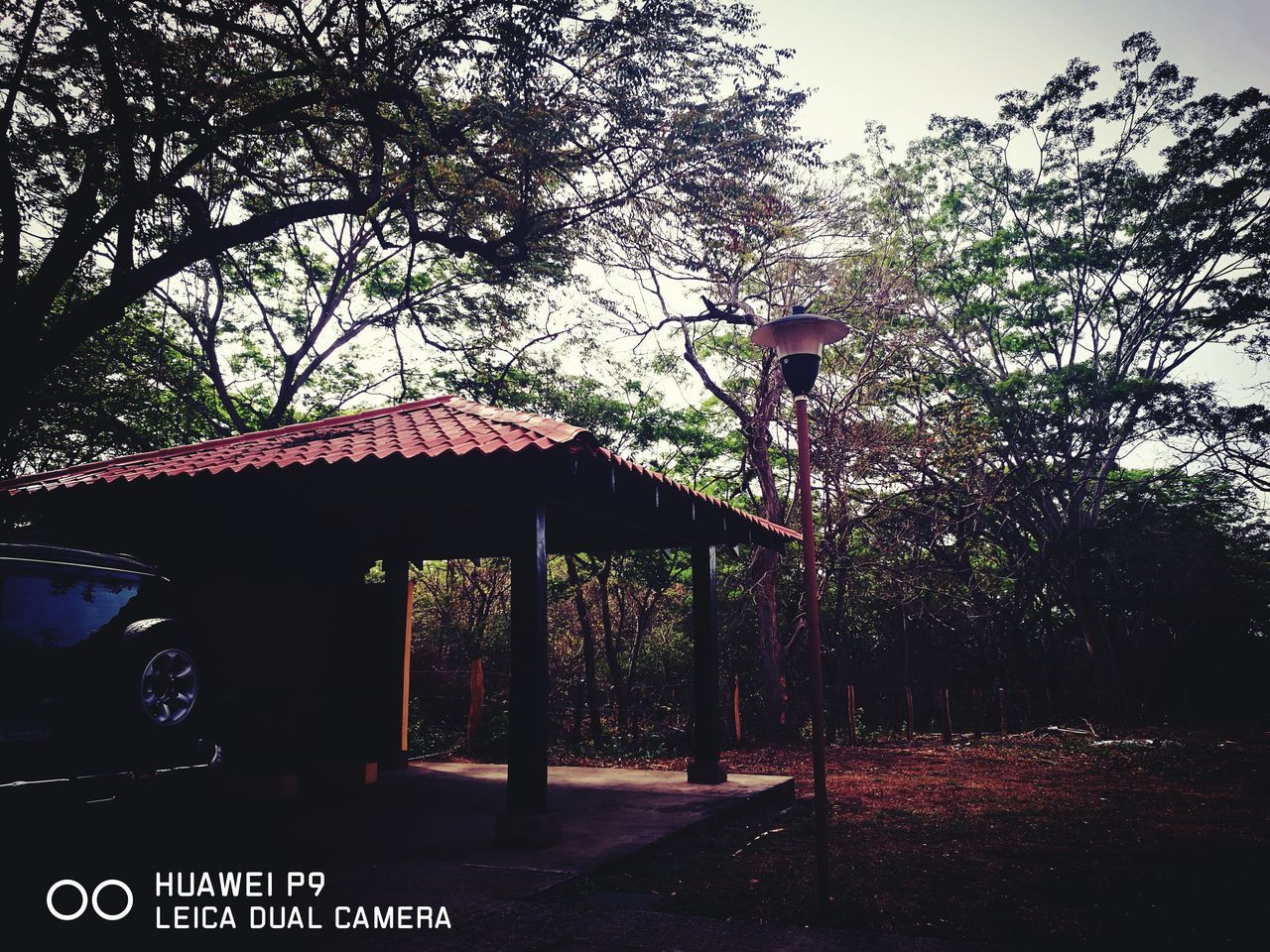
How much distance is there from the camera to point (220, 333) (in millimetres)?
15508

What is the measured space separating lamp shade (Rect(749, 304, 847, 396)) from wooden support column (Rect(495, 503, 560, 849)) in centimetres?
220

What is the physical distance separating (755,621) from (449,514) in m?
10.3

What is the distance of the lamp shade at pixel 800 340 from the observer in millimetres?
5113

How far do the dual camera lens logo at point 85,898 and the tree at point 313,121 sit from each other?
19.9 feet

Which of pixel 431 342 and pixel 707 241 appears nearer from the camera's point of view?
pixel 707 241

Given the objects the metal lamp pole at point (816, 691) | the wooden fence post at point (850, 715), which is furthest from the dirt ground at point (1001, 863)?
the wooden fence post at point (850, 715)

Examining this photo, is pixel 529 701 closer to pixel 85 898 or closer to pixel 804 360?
pixel 85 898

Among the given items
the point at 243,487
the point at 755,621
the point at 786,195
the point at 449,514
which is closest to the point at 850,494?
the point at 755,621

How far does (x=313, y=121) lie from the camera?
28.4 ft

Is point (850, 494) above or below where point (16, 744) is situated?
above

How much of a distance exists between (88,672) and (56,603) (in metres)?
0.39

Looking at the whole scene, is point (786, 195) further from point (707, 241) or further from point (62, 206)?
point (62, 206)

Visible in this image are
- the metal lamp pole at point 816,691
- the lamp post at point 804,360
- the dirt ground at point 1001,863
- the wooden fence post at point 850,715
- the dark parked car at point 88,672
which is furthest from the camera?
the wooden fence post at point 850,715

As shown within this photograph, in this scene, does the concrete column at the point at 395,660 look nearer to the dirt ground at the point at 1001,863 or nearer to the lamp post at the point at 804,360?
the dirt ground at the point at 1001,863
